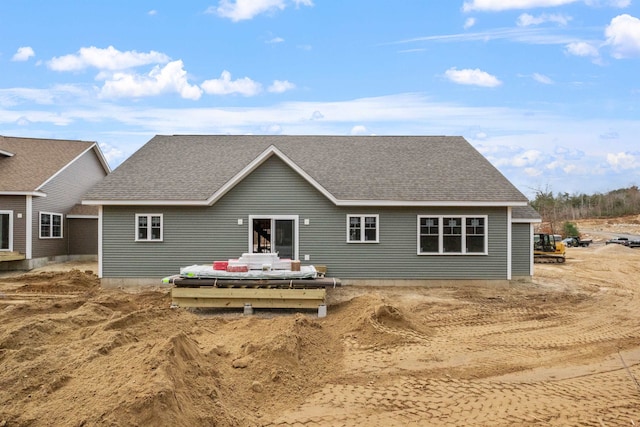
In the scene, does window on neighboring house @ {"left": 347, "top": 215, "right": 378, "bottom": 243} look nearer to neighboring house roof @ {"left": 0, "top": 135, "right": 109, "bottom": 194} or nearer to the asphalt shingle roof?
neighboring house roof @ {"left": 0, "top": 135, "right": 109, "bottom": 194}

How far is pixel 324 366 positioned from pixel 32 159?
21785mm

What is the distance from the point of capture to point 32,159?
2447cm

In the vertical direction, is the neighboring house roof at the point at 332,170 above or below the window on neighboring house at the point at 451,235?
above

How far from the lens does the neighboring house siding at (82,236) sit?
2555 centimetres

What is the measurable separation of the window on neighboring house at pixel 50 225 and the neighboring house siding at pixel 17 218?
1.04 m

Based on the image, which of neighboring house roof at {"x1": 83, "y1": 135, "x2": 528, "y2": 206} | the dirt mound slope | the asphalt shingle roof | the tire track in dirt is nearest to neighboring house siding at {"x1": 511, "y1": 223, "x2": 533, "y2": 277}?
neighboring house roof at {"x1": 83, "y1": 135, "x2": 528, "y2": 206}

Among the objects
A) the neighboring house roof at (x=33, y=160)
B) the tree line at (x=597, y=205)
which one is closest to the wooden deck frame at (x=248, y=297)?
the neighboring house roof at (x=33, y=160)

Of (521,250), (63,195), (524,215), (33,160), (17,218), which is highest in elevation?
(33,160)

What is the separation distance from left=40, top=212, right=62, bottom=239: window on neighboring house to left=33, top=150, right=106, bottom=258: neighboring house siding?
18 centimetres

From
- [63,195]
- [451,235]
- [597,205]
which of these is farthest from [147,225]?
[597,205]

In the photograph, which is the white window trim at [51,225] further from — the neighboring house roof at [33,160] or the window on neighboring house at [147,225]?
the window on neighboring house at [147,225]

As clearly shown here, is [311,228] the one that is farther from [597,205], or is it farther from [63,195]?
[597,205]

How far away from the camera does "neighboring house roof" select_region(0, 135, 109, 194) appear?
2195cm

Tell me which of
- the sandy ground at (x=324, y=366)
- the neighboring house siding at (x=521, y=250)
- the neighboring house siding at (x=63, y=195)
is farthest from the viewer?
the neighboring house siding at (x=63, y=195)
